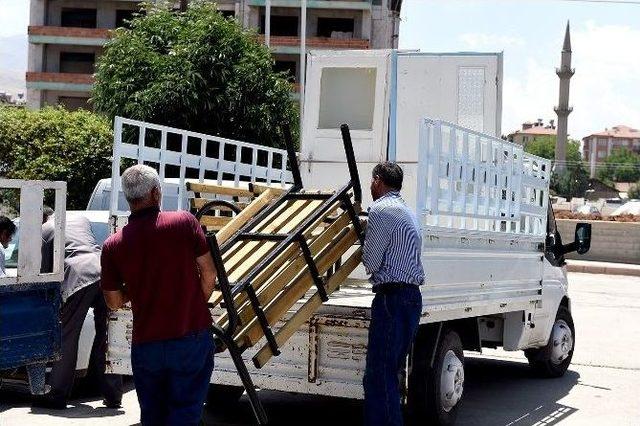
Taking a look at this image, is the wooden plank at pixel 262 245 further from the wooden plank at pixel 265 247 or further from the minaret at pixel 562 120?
the minaret at pixel 562 120

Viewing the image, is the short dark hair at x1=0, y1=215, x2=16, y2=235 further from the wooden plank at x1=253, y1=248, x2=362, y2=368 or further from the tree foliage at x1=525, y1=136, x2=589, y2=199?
the tree foliage at x1=525, y1=136, x2=589, y2=199

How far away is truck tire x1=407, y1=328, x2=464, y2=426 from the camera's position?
746 centimetres

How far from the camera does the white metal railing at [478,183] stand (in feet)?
23.7

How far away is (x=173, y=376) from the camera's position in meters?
5.27

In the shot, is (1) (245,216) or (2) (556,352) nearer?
(1) (245,216)

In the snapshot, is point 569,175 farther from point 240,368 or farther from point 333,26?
point 240,368

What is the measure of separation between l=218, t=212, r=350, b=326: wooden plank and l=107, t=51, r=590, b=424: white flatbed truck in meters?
0.43

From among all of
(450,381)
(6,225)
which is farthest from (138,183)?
(450,381)

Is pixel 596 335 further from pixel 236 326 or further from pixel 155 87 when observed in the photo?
pixel 155 87

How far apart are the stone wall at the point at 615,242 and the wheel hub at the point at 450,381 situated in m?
29.4

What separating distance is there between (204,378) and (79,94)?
195 feet

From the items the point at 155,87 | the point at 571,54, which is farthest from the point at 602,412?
the point at 571,54

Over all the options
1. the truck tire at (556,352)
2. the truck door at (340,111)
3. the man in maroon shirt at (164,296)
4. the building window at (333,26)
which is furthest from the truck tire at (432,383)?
the building window at (333,26)

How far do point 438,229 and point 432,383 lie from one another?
3.50 ft
